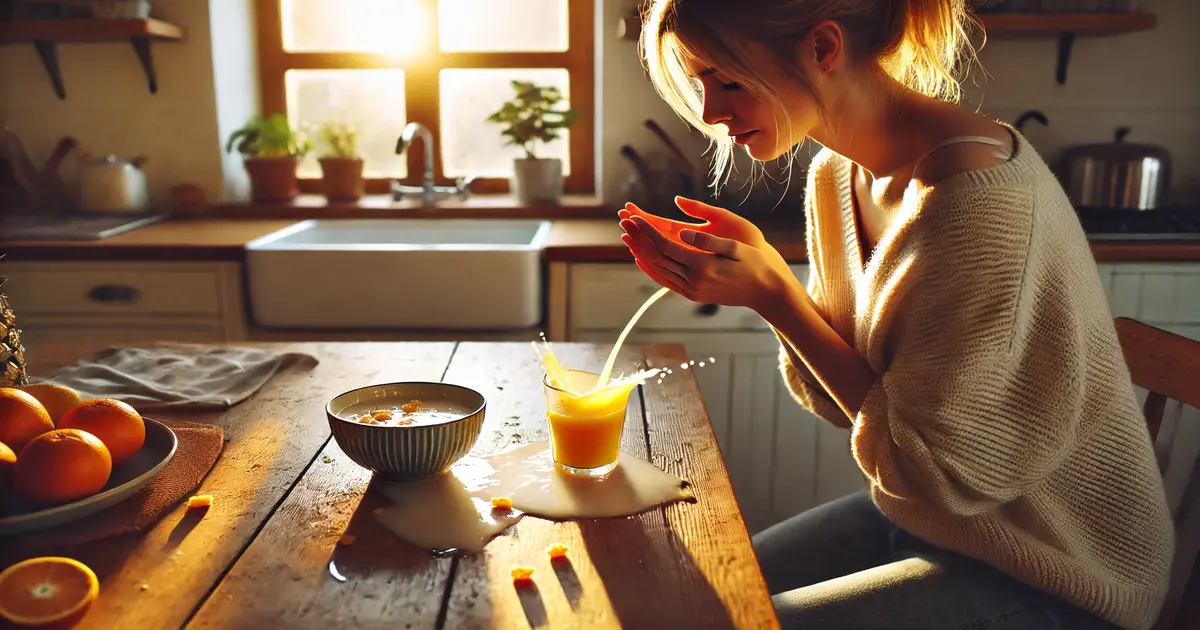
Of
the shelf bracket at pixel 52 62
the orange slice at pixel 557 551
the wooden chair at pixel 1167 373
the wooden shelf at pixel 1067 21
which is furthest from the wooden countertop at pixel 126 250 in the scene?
the wooden chair at pixel 1167 373

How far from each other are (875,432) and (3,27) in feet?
8.63

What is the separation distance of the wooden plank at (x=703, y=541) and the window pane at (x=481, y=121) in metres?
1.93

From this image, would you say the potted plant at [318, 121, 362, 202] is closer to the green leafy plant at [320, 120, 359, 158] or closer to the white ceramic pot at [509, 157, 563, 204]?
the green leafy plant at [320, 120, 359, 158]

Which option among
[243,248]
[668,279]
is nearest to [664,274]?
[668,279]

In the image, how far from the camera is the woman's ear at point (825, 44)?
41.8 inches

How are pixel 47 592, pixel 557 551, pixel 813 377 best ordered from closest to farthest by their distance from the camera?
pixel 47 592, pixel 557 551, pixel 813 377

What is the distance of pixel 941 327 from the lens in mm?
979

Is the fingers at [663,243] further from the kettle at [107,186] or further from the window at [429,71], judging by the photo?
the kettle at [107,186]

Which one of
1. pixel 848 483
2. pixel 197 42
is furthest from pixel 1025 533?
pixel 197 42

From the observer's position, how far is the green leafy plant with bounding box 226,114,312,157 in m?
2.82

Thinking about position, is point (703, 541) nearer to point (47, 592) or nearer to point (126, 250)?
point (47, 592)

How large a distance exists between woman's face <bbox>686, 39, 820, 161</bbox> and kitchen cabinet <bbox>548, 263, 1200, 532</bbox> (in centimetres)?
107

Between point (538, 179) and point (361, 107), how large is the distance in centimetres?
68

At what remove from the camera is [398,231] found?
9.09 ft
